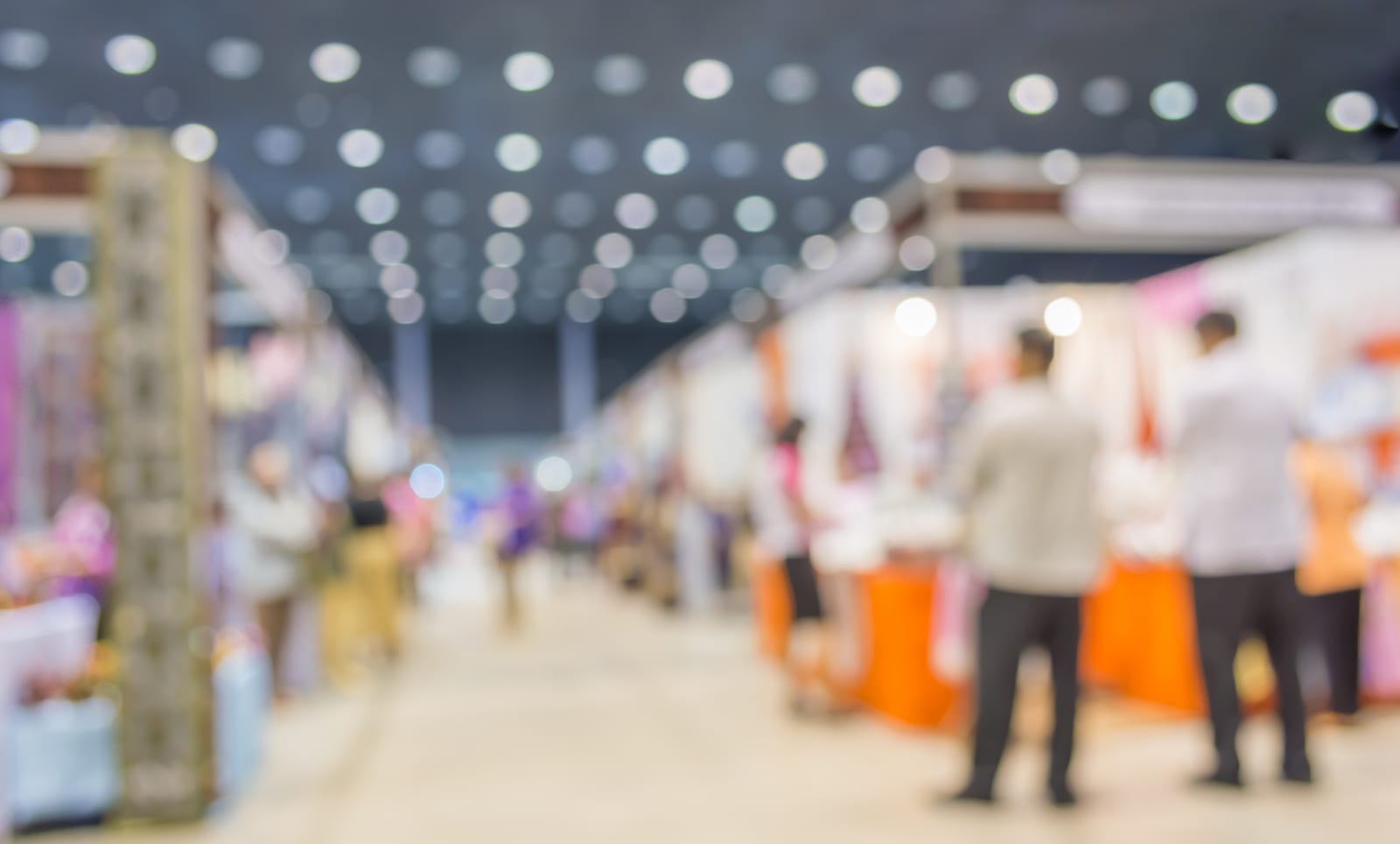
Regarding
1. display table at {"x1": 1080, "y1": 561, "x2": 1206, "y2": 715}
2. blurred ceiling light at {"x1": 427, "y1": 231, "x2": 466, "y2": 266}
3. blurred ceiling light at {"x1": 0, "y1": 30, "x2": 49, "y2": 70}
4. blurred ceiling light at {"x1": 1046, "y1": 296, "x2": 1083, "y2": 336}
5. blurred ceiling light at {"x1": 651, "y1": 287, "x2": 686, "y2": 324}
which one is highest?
blurred ceiling light at {"x1": 651, "y1": 287, "x2": 686, "y2": 324}

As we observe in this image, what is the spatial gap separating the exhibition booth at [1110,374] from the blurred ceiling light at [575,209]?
5.84m

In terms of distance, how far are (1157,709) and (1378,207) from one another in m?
2.34

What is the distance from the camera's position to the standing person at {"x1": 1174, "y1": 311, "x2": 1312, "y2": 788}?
3.77 m

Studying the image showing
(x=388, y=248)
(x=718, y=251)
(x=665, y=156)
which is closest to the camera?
(x=665, y=156)

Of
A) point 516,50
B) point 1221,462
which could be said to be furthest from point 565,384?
point 1221,462

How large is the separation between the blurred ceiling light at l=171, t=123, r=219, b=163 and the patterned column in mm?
6906

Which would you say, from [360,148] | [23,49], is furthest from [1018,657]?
[360,148]

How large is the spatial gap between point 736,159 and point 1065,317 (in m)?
5.61

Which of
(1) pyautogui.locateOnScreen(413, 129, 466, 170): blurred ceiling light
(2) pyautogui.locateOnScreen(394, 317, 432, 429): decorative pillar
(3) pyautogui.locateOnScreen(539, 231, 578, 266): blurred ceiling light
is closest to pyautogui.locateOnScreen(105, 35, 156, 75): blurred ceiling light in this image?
(1) pyautogui.locateOnScreen(413, 129, 466, 170): blurred ceiling light

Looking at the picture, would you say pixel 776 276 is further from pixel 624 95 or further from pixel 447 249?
pixel 624 95

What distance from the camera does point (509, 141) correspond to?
11.3 metres

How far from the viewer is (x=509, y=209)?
556 inches

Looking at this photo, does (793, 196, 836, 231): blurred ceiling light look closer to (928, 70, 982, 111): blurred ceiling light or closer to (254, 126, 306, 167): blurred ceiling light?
(928, 70, 982, 111): blurred ceiling light


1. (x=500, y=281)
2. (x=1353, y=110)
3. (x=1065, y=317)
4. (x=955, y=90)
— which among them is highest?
(x=500, y=281)
